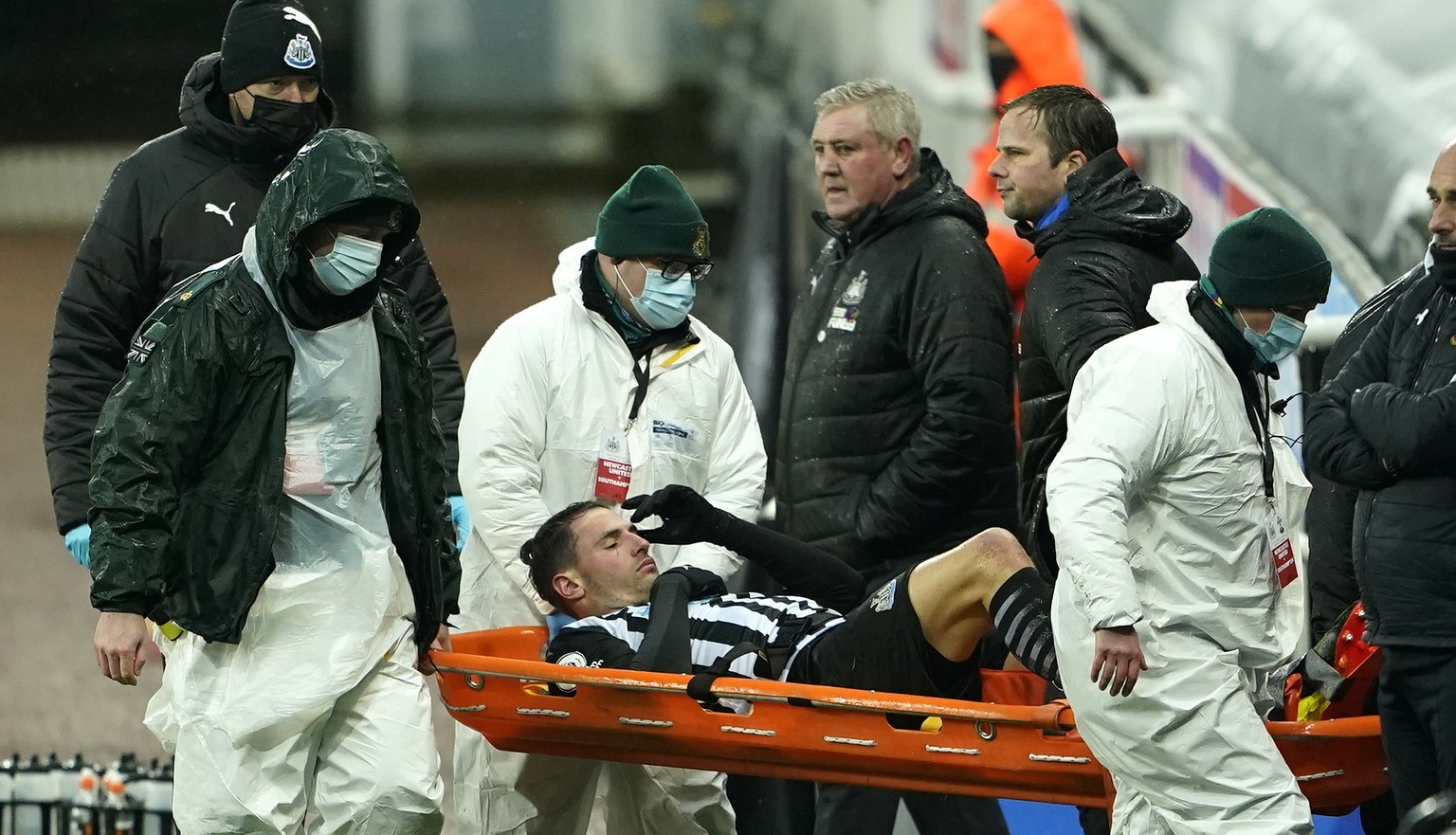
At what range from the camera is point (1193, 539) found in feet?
10.6

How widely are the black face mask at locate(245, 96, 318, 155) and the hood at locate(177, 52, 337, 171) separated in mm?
13

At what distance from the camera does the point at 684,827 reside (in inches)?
161

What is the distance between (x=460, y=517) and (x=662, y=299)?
0.59 m

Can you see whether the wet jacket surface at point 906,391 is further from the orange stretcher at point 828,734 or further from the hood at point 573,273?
the orange stretcher at point 828,734

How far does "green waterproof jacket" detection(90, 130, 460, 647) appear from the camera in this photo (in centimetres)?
322

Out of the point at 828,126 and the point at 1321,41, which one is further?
the point at 1321,41

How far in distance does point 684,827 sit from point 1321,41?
10.5 ft

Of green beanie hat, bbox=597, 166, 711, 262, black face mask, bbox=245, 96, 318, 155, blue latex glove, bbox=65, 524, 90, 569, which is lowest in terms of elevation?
blue latex glove, bbox=65, 524, 90, 569

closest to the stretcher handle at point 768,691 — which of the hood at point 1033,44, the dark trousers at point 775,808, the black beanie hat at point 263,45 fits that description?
the dark trousers at point 775,808

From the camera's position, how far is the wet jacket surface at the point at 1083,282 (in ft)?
11.9

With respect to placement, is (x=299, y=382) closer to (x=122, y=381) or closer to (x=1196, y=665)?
(x=122, y=381)

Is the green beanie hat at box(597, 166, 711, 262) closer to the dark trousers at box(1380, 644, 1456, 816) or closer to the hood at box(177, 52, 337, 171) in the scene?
the hood at box(177, 52, 337, 171)

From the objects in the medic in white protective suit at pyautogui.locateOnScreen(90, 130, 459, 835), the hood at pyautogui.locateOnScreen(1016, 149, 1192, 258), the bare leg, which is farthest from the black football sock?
the medic in white protective suit at pyautogui.locateOnScreen(90, 130, 459, 835)

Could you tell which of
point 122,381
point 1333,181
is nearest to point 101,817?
point 122,381
